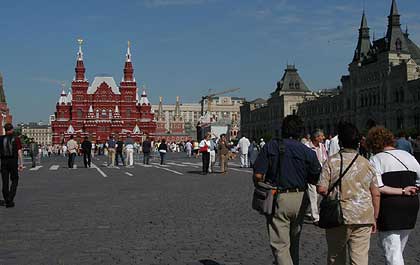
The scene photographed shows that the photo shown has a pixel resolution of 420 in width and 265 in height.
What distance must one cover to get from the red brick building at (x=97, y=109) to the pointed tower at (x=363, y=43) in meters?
41.2

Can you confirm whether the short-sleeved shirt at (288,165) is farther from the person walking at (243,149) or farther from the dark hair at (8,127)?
the person walking at (243,149)

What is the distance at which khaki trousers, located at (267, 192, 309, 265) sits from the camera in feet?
18.3

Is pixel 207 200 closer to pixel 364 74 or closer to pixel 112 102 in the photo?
pixel 364 74

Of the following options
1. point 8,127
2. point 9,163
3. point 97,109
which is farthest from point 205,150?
point 97,109

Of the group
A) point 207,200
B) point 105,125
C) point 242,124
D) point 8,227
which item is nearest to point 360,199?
point 8,227

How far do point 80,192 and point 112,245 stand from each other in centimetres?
792

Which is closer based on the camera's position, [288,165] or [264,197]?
[264,197]

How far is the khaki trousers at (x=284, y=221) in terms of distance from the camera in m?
5.57

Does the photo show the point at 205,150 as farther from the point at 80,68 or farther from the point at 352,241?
the point at 80,68

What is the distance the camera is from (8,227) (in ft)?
30.7

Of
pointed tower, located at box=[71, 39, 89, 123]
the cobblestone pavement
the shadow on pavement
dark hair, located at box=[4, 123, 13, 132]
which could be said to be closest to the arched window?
pointed tower, located at box=[71, 39, 89, 123]

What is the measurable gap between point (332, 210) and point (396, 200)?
2.15ft

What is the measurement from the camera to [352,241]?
202 inches

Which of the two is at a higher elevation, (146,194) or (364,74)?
(364,74)
